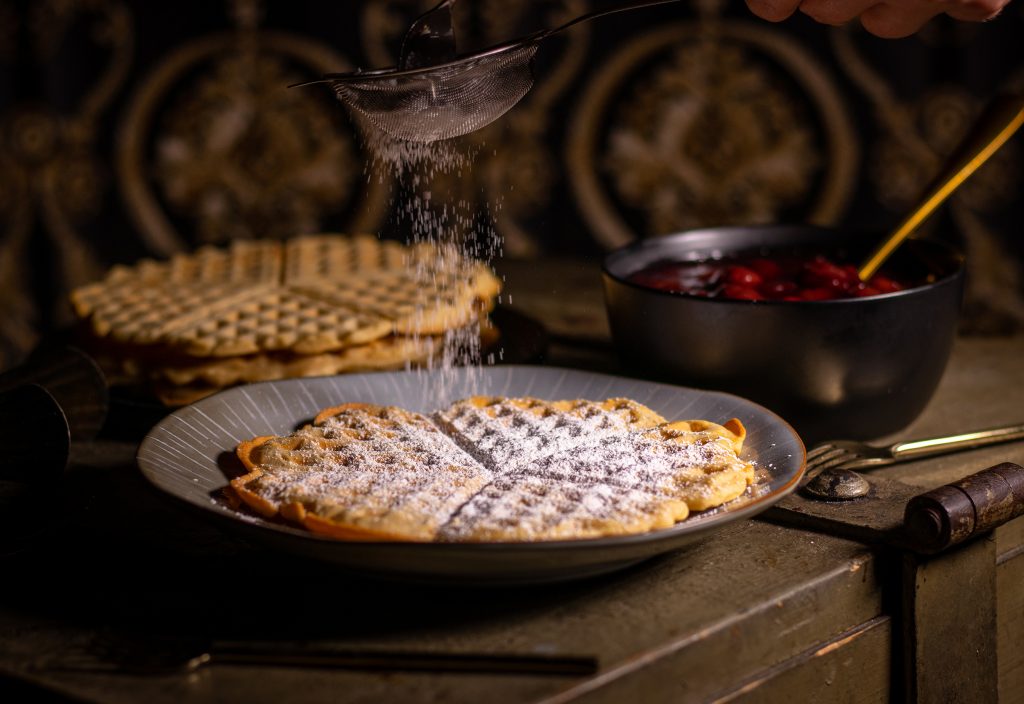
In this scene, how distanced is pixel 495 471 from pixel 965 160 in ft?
2.35

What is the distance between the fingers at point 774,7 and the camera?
3.75 ft

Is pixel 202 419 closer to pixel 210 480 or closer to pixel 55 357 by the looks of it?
pixel 210 480

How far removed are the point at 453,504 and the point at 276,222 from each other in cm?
213

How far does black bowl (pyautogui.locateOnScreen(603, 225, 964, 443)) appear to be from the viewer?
3.84 ft

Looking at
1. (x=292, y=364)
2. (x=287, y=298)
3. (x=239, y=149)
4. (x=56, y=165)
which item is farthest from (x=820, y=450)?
(x=56, y=165)

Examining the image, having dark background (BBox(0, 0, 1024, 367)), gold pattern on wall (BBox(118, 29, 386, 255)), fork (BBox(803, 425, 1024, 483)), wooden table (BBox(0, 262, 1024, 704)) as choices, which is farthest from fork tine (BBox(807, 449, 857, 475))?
gold pattern on wall (BBox(118, 29, 386, 255))

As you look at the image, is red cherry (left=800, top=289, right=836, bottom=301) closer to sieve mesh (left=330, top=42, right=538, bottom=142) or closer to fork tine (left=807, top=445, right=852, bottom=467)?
fork tine (left=807, top=445, right=852, bottom=467)

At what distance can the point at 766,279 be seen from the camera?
1.33 m

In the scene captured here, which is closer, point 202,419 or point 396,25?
point 202,419

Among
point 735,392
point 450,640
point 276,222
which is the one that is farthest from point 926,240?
point 276,222

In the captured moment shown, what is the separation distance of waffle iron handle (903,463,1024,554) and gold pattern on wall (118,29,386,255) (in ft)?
6.75

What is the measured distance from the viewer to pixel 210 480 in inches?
38.6

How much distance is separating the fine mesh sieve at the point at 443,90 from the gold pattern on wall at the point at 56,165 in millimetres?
1772

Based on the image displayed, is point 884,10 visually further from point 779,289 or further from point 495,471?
point 495,471
